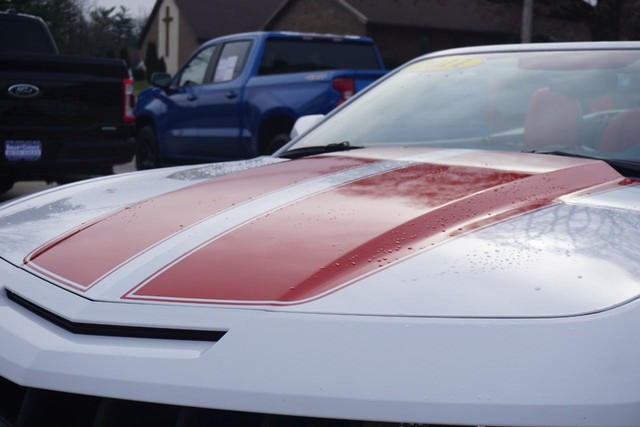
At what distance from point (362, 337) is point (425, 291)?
188mm

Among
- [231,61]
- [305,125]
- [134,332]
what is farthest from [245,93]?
[134,332]

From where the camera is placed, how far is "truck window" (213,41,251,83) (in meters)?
10.6

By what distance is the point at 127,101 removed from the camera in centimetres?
885

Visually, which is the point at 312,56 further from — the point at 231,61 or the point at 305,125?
the point at 305,125

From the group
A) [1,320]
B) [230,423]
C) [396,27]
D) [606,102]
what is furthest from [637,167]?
[396,27]

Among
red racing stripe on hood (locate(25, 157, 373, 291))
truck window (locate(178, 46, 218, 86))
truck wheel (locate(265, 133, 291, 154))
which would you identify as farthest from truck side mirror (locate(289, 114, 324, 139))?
truck window (locate(178, 46, 218, 86))

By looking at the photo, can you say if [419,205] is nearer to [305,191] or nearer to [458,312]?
[305,191]

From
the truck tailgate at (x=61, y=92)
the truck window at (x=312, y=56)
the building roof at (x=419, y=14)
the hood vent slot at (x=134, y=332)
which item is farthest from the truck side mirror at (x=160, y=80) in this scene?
the building roof at (x=419, y=14)

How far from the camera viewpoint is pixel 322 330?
68.1 inches

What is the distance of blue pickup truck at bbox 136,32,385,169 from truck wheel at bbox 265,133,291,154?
0.04ft

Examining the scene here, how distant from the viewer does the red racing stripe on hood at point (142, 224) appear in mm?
2121

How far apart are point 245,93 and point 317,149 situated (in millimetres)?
6800

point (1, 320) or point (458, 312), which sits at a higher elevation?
point (458, 312)

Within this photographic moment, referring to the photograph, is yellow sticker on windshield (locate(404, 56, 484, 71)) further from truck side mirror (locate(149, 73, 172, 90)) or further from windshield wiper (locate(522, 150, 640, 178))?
truck side mirror (locate(149, 73, 172, 90))
